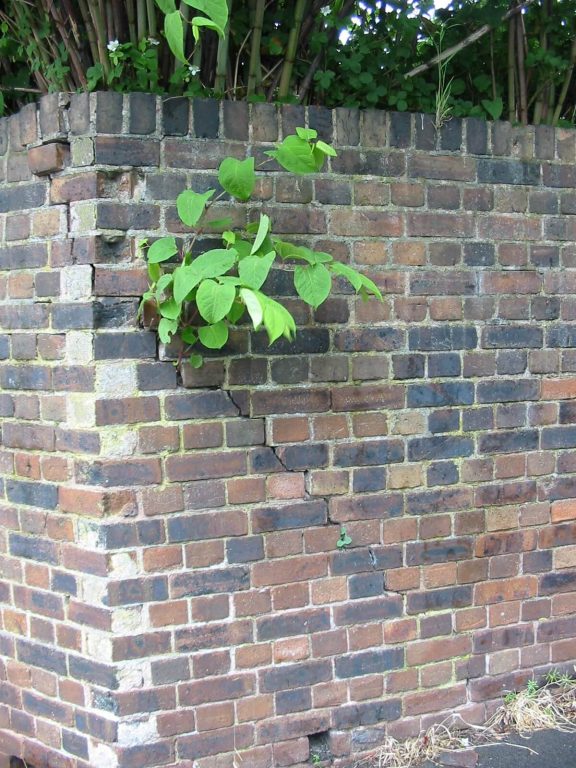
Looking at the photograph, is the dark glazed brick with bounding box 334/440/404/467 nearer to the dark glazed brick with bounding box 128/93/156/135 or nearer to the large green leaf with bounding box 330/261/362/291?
the large green leaf with bounding box 330/261/362/291

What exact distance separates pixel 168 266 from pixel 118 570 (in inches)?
39.8

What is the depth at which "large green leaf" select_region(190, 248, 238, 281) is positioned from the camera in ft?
7.81

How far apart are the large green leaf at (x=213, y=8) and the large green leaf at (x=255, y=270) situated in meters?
0.67

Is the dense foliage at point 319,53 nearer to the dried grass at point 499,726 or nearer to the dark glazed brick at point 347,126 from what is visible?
the dark glazed brick at point 347,126

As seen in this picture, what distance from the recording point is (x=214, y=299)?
2314 millimetres

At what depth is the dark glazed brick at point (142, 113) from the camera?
98.0 inches

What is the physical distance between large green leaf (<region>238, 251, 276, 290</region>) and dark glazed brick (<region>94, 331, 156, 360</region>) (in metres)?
0.40

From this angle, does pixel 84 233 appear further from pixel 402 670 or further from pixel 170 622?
pixel 402 670

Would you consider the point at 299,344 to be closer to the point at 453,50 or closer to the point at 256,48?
the point at 256,48

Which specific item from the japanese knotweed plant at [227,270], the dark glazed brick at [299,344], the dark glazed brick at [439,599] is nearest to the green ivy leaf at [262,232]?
the japanese knotweed plant at [227,270]

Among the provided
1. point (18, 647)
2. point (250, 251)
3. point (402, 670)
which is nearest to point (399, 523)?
point (402, 670)

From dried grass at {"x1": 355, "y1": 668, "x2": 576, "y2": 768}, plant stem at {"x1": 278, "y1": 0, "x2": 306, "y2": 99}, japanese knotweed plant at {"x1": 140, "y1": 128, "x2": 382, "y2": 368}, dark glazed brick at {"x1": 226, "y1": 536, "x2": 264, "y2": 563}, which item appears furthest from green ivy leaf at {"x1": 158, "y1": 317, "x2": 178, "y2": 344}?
dried grass at {"x1": 355, "y1": 668, "x2": 576, "y2": 768}

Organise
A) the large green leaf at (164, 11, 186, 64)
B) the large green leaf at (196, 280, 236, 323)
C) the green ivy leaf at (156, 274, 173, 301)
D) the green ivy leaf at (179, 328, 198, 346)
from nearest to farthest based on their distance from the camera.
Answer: the large green leaf at (164, 11, 186, 64)
the large green leaf at (196, 280, 236, 323)
the green ivy leaf at (156, 274, 173, 301)
the green ivy leaf at (179, 328, 198, 346)

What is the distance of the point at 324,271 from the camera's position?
247 cm
